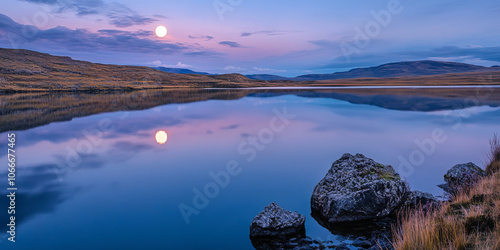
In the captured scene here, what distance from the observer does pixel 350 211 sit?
730 centimetres

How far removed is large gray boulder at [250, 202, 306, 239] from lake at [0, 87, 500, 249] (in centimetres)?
32

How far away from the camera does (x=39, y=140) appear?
17.2 m

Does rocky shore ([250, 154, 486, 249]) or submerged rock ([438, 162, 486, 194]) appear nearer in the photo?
rocky shore ([250, 154, 486, 249])

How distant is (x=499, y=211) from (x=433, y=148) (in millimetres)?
10633

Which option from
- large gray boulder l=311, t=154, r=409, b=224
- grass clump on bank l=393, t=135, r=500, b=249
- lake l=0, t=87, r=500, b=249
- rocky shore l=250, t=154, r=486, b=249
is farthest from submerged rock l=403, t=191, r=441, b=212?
lake l=0, t=87, r=500, b=249

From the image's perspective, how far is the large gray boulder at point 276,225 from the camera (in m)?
6.58

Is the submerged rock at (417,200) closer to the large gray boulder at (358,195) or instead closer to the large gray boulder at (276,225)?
the large gray boulder at (358,195)

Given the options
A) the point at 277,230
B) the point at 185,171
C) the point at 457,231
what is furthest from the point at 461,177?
the point at 185,171

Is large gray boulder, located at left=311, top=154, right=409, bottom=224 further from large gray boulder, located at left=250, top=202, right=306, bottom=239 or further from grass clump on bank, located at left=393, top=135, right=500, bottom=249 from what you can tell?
grass clump on bank, located at left=393, top=135, right=500, bottom=249

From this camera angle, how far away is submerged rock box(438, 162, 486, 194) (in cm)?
915

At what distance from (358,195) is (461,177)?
472 cm

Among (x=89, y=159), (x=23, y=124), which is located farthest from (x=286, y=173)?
(x=23, y=124)

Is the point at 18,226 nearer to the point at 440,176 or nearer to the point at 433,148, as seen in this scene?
the point at 440,176

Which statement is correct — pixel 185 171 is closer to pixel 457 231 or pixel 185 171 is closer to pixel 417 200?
pixel 417 200
